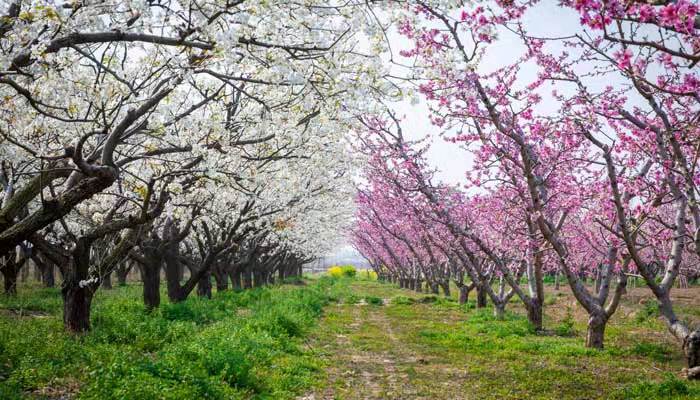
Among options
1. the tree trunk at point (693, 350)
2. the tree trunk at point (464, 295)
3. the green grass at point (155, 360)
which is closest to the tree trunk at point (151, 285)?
the green grass at point (155, 360)

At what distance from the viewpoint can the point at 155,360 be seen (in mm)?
10164

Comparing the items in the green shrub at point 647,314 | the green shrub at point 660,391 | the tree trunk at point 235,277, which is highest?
the tree trunk at point 235,277

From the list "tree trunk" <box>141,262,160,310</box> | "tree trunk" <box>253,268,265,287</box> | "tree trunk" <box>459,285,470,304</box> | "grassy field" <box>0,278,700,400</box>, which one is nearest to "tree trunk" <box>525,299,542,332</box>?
"grassy field" <box>0,278,700,400</box>

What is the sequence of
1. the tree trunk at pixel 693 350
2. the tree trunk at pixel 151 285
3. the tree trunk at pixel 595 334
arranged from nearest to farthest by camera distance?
1. the tree trunk at pixel 693 350
2. the tree trunk at pixel 595 334
3. the tree trunk at pixel 151 285

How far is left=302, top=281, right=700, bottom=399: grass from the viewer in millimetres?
9016

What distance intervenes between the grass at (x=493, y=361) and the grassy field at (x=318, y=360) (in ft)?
0.11

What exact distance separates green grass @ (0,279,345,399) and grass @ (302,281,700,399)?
3.08 ft

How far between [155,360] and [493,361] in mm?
6859

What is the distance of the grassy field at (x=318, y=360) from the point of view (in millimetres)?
8086

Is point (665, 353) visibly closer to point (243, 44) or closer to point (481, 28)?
point (481, 28)

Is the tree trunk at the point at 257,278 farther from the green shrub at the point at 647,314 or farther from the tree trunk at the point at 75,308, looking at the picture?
the tree trunk at the point at 75,308

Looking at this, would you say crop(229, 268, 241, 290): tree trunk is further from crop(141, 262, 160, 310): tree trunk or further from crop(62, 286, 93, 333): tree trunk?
crop(62, 286, 93, 333): tree trunk

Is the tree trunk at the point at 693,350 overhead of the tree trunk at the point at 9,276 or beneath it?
beneath

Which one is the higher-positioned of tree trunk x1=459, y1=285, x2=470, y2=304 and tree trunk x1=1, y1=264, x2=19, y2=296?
tree trunk x1=1, y1=264, x2=19, y2=296
